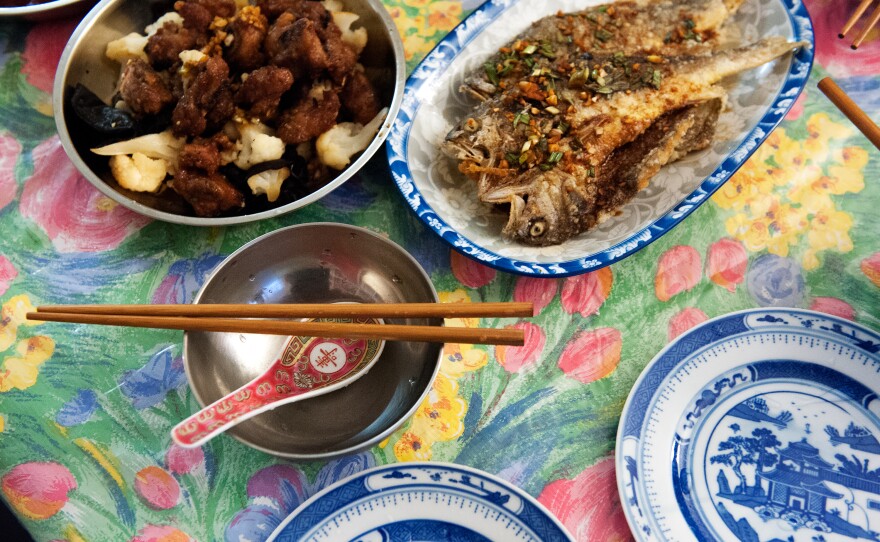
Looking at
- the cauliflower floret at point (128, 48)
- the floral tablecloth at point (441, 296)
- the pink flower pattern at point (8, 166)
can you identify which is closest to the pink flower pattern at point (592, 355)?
the floral tablecloth at point (441, 296)

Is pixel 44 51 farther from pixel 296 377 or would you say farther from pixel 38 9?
pixel 296 377

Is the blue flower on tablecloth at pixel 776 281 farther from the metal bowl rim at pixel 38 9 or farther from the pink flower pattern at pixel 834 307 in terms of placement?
the metal bowl rim at pixel 38 9

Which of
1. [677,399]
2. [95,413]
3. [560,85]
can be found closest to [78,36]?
[95,413]

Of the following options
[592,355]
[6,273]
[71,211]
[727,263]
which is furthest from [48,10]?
[727,263]

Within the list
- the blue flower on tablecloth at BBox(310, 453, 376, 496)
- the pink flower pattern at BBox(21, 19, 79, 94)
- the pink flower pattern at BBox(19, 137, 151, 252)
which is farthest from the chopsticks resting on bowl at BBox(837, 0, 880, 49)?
the pink flower pattern at BBox(21, 19, 79, 94)

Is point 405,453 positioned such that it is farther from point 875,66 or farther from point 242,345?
point 875,66

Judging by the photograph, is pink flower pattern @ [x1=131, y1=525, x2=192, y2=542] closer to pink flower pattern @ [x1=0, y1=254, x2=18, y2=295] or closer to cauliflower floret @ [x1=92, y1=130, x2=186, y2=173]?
pink flower pattern @ [x1=0, y1=254, x2=18, y2=295]
